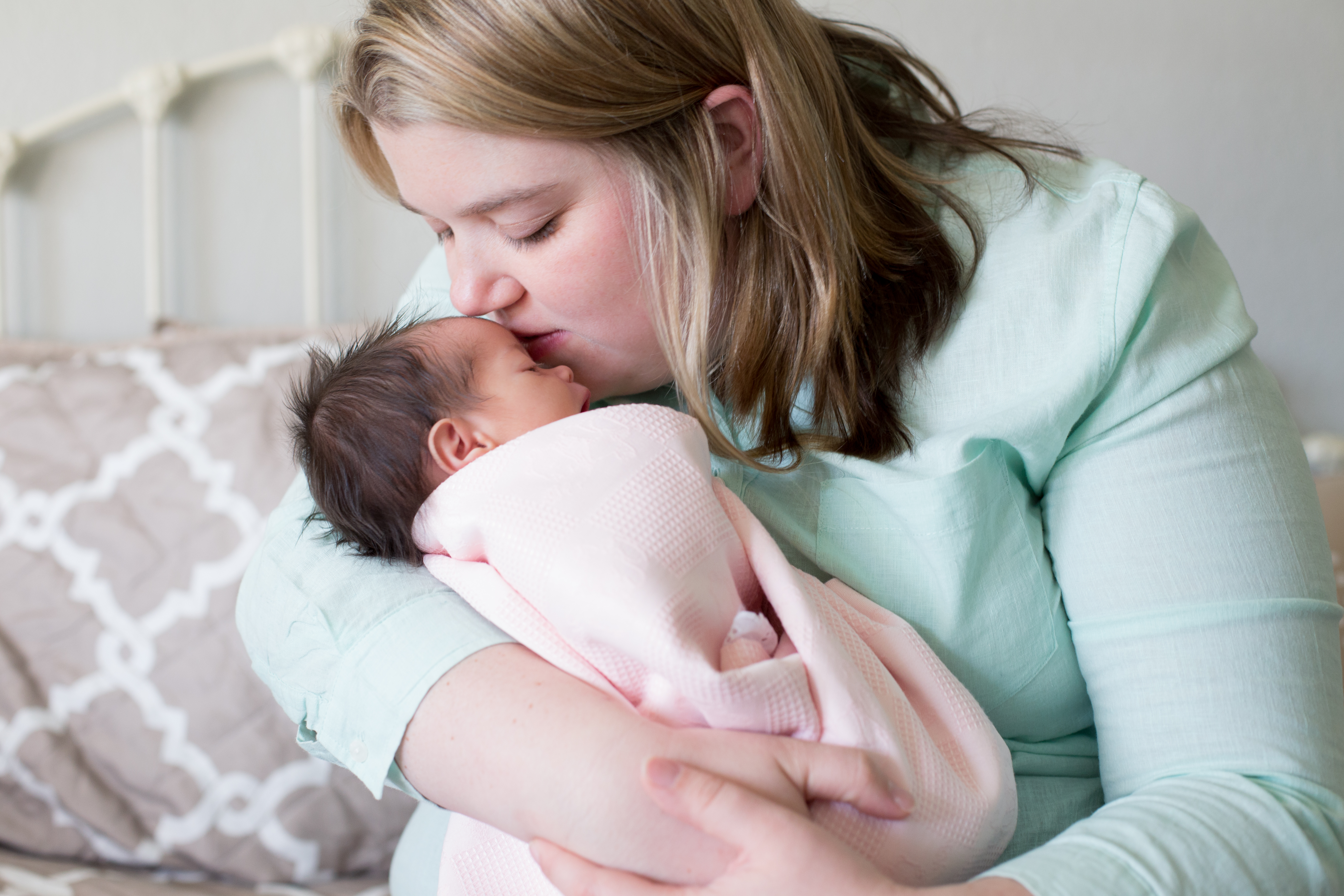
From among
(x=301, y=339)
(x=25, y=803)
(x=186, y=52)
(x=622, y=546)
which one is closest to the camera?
(x=622, y=546)

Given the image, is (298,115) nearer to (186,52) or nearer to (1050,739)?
(186,52)

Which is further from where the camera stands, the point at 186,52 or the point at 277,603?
the point at 186,52

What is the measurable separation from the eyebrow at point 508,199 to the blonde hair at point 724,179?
43 millimetres

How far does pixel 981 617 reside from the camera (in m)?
0.79

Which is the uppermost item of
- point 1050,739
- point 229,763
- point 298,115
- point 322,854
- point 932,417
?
point 298,115

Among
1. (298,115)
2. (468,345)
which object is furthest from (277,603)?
(298,115)

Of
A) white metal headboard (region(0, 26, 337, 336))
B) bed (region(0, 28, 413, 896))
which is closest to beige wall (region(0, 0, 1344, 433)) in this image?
white metal headboard (region(0, 26, 337, 336))

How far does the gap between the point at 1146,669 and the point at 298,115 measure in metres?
1.59

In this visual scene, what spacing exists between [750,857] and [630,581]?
7.4 inches

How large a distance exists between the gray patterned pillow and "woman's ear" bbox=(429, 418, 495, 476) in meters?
0.62

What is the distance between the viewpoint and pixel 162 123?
1645 mm

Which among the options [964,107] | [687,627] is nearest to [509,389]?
[687,627]

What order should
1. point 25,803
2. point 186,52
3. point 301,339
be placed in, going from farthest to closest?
point 186,52, point 301,339, point 25,803

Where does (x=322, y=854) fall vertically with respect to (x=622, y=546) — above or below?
below
